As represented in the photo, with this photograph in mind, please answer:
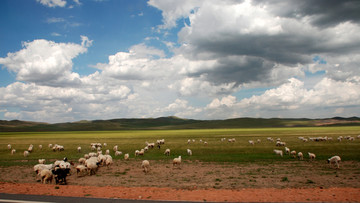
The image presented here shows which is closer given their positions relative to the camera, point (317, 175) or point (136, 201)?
point (136, 201)

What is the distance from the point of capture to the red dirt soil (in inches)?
433

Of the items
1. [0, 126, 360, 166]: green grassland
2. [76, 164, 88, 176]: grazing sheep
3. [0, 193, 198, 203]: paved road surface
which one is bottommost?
[0, 126, 360, 166]: green grassland

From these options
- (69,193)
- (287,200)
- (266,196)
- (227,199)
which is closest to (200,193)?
(227,199)

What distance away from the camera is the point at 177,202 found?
10383 mm

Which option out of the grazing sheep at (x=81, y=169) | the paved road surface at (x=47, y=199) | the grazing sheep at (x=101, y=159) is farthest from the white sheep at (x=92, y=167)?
the paved road surface at (x=47, y=199)

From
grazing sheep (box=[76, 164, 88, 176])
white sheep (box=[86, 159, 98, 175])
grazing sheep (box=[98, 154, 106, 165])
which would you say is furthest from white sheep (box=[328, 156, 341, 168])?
grazing sheep (box=[76, 164, 88, 176])

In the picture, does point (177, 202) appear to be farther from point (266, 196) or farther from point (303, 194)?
point (303, 194)

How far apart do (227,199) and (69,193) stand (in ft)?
27.6

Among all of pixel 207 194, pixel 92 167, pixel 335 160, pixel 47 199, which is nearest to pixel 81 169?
pixel 92 167

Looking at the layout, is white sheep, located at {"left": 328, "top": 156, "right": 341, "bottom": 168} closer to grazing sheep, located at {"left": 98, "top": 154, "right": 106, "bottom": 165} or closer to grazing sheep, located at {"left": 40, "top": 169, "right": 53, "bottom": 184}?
grazing sheep, located at {"left": 98, "top": 154, "right": 106, "bottom": 165}

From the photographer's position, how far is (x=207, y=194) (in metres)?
12.1

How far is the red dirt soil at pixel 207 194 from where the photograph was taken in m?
11.0

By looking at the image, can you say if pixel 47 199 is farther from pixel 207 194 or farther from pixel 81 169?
pixel 81 169

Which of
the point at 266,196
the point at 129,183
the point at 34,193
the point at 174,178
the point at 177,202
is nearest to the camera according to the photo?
the point at 177,202
